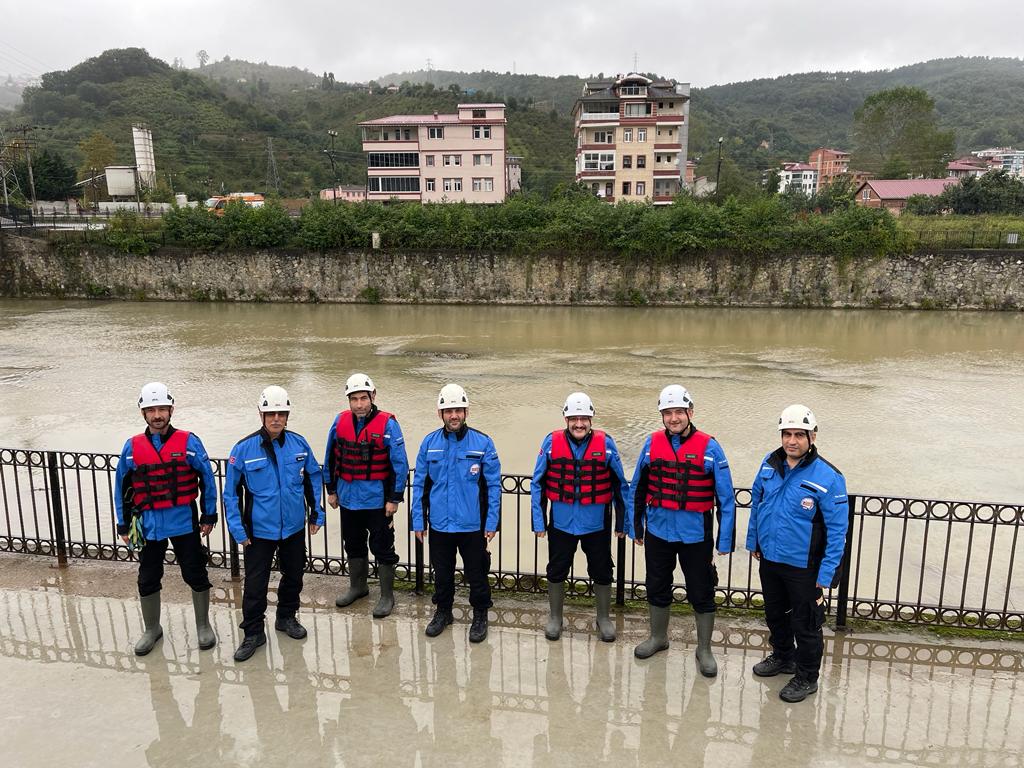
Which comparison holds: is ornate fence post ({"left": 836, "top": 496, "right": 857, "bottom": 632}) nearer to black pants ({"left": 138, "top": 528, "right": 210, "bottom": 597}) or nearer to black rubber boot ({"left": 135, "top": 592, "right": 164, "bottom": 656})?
black pants ({"left": 138, "top": 528, "right": 210, "bottom": 597})

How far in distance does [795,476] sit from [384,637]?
3.11 m

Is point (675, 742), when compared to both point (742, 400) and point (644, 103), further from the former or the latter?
point (644, 103)

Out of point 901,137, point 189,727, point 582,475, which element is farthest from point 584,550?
point 901,137

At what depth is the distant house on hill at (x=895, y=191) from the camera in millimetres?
54250

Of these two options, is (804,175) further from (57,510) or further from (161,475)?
(161,475)

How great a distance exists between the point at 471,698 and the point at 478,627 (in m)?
0.71

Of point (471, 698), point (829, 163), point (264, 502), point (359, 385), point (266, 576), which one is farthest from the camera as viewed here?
point (829, 163)

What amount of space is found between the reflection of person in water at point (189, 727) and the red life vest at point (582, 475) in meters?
A: 2.55

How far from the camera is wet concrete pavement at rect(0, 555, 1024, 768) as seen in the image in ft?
13.0

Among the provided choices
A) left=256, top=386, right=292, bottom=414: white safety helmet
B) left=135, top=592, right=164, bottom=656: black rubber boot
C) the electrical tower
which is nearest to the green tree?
the electrical tower

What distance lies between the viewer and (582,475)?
4.88 m

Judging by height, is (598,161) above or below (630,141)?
below

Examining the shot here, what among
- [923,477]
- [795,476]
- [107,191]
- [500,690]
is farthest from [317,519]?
[107,191]

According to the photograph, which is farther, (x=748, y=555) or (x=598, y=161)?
(x=598, y=161)
